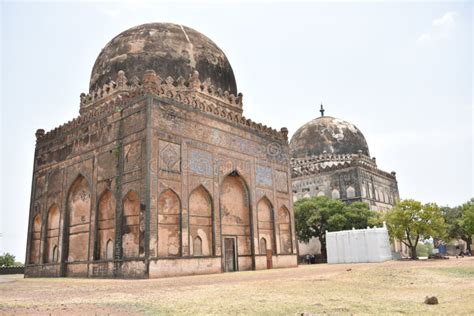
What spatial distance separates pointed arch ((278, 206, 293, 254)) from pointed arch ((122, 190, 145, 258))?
7018 mm

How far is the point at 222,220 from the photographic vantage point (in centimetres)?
1442

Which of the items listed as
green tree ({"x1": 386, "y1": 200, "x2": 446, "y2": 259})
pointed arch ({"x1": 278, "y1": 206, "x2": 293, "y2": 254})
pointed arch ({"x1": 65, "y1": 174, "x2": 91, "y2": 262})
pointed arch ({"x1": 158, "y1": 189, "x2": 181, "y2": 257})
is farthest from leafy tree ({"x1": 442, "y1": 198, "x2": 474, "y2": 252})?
pointed arch ({"x1": 65, "y1": 174, "x2": 91, "y2": 262})

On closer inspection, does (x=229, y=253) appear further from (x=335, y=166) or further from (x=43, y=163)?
(x=335, y=166)

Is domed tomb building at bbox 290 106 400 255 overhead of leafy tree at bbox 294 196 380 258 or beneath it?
overhead

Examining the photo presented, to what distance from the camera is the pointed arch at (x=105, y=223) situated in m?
13.1

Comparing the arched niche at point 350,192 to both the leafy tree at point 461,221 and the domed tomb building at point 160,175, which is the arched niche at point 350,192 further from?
the domed tomb building at point 160,175

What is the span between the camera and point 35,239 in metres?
16.8

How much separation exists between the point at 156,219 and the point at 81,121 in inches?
234

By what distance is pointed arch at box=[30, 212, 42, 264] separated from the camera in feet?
53.8

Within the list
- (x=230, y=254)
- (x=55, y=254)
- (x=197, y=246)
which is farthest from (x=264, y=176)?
(x=55, y=254)

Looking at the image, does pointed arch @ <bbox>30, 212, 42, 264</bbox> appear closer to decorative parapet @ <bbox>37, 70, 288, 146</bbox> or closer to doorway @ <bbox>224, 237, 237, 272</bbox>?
decorative parapet @ <bbox>37, 70, 288, 146</bbox>

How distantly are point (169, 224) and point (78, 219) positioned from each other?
4484 millimetres

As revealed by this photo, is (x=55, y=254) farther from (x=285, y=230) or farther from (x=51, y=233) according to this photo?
(x=285, y=230)

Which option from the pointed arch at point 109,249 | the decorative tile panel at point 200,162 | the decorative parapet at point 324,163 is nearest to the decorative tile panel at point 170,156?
the decorative tile panel at point 200,162
